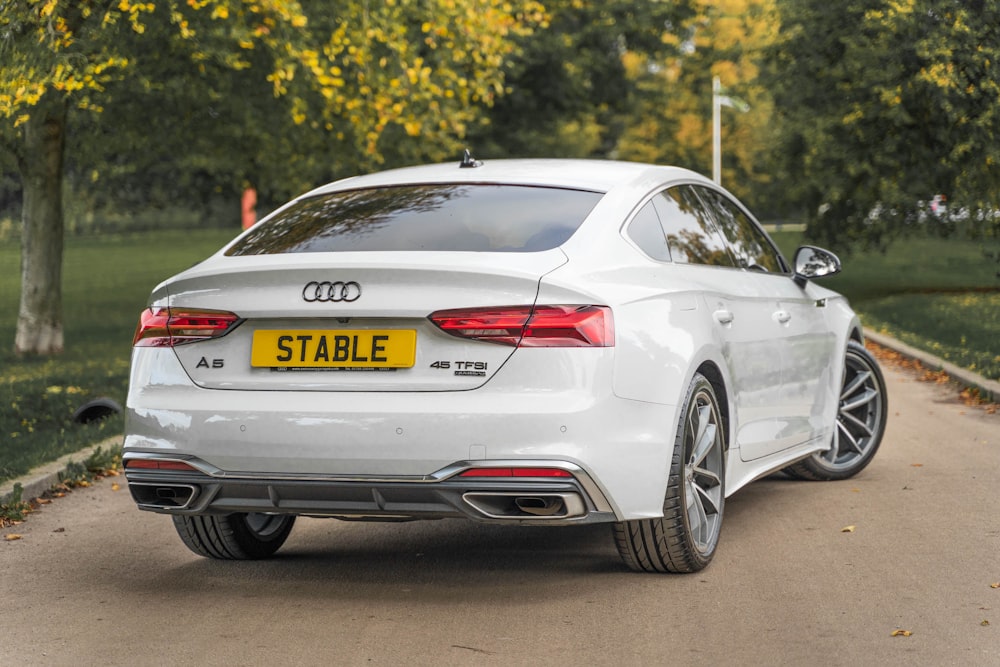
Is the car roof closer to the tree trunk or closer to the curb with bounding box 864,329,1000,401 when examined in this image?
the curb with bounding box 864,329,1000,401

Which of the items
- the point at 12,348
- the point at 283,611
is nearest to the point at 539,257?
the point at 283,611

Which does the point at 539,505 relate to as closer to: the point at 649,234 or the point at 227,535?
the point at 649,234

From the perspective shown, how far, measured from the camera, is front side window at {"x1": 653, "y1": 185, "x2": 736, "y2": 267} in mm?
6512

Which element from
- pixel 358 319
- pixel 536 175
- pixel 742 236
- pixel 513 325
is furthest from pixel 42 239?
pixel 513 325

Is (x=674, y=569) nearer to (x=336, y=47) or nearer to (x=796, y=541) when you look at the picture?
(x=796, y=541)

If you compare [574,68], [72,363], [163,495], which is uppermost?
[574,68]

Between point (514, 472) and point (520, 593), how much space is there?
2.65 ft

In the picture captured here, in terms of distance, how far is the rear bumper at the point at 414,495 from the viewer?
5.30 m

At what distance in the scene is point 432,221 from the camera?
6023 mm

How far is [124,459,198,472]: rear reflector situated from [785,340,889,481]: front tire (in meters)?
4.03

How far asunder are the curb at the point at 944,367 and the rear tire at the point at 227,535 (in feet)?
24.4

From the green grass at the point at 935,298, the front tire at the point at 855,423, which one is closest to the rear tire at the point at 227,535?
the front tire at the point at 855,423

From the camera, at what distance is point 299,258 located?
5652mm

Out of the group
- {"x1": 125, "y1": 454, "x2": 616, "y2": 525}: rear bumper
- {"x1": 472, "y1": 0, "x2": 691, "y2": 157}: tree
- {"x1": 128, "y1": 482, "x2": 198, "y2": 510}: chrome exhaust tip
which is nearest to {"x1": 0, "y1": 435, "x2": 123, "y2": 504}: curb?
{"x1": 128, "y1": 482, "x2": 198, "y2": 510}: chrome exhaust tip
